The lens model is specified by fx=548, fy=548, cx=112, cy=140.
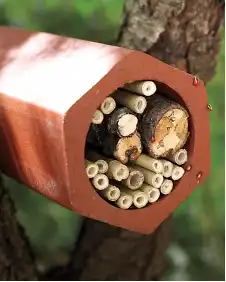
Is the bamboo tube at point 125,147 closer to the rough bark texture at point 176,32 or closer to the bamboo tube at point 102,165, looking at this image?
the bamboo tube at point 102,165

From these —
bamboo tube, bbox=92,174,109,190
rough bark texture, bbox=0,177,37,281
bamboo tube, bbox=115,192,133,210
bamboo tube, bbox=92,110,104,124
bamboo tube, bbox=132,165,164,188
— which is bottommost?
rough bark texture, bbox=0,177,37,281

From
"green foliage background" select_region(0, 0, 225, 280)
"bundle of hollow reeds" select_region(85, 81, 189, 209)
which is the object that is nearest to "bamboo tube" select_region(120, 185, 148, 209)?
"bundle of hollow reeds" select_region(85, 81, 189, 209)

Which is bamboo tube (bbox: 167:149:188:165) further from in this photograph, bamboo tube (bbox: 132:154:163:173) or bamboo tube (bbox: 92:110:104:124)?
bamboo tube (bbox: 92:110:104:124)

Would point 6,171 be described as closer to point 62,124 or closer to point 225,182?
point 62,124

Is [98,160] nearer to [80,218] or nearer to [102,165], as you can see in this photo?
[102,165]

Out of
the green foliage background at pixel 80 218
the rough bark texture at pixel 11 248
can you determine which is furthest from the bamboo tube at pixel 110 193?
the green foliage background at pixel 80 218

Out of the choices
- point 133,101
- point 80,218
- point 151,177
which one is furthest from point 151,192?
point 80,218
